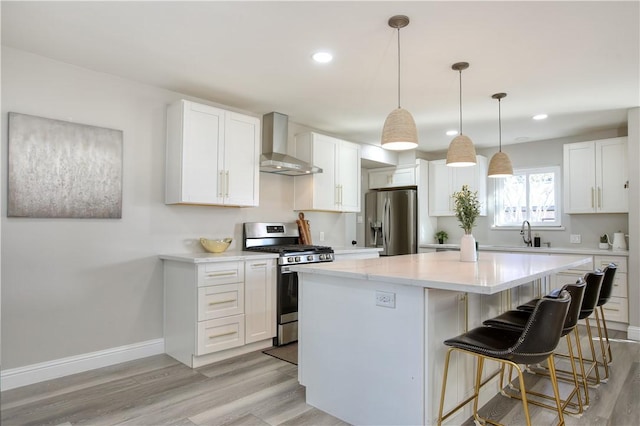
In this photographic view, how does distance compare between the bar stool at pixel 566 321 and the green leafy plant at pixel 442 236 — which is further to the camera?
the green leafy plant at pixel 442 236

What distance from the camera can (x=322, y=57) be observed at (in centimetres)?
294

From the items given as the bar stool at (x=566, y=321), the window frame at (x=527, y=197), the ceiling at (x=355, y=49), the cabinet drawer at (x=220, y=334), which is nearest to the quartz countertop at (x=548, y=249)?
the window frame at (x=527, y=197)

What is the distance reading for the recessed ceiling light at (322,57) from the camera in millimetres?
2887

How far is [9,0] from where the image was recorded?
219 cm

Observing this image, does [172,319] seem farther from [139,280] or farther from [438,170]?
[438,170]

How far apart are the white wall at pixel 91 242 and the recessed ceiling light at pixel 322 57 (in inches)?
60.8

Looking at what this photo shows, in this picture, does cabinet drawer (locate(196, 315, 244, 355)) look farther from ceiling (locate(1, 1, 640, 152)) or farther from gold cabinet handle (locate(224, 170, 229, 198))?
ceiling (locate(1, 1, 640, 152))

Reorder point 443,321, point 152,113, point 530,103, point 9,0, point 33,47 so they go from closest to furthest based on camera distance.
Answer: point 443,321 < point 9,0 < point 33,47 < point 152,113 < point 530,103

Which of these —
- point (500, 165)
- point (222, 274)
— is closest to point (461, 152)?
point (500, 165)

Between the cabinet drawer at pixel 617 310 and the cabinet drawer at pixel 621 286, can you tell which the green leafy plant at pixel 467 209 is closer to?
the cabinet drawer at pixel 621 286

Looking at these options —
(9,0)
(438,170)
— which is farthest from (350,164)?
(9,0)

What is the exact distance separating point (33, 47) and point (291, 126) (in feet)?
8.61

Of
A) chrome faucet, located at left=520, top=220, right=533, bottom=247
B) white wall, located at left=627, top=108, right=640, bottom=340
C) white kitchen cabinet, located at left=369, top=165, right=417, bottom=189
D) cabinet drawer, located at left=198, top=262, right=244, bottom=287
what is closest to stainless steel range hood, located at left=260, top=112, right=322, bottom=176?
cabinet drawer, located at left=198, top=262, right=244, bottom=287

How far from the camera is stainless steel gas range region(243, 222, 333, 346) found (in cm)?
375
